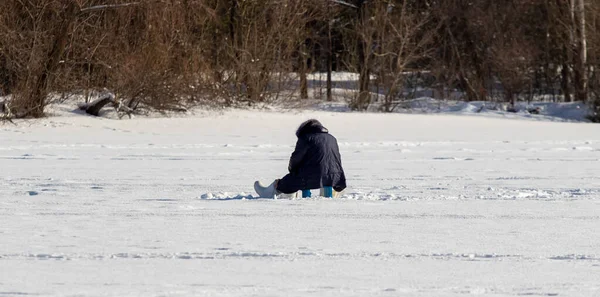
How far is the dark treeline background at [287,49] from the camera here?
2800 centimetres

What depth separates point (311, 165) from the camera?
11367 millimetres

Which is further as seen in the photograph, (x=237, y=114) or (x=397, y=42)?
(x=397, y=42)

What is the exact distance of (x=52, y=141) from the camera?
23.1 metres

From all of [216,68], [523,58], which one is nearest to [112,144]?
[216,68]

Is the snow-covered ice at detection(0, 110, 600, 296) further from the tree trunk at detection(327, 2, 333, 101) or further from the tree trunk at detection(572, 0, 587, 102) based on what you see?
the tree trunk at detection(327, 2, 333, 101)

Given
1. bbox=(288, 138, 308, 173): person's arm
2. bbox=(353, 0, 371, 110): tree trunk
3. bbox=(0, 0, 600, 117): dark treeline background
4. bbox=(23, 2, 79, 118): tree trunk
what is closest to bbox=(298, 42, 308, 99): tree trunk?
bbox=(0, 0, 600, 117): dark treeline background

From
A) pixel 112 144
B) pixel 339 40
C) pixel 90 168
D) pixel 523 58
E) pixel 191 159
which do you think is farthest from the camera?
pixel 339 40

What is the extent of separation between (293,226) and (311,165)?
2066 mm

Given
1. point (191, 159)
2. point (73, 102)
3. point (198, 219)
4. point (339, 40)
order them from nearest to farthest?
point (198, 219)
point (191, 159)
point (73, 102)
point (339, 40)

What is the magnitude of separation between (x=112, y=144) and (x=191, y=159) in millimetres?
4581

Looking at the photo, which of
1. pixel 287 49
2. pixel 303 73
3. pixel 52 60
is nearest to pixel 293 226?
pixel 52 60

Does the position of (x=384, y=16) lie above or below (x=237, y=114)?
above

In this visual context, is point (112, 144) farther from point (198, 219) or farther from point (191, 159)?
point (198, 219)

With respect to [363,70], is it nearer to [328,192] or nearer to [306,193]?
[306,193]
